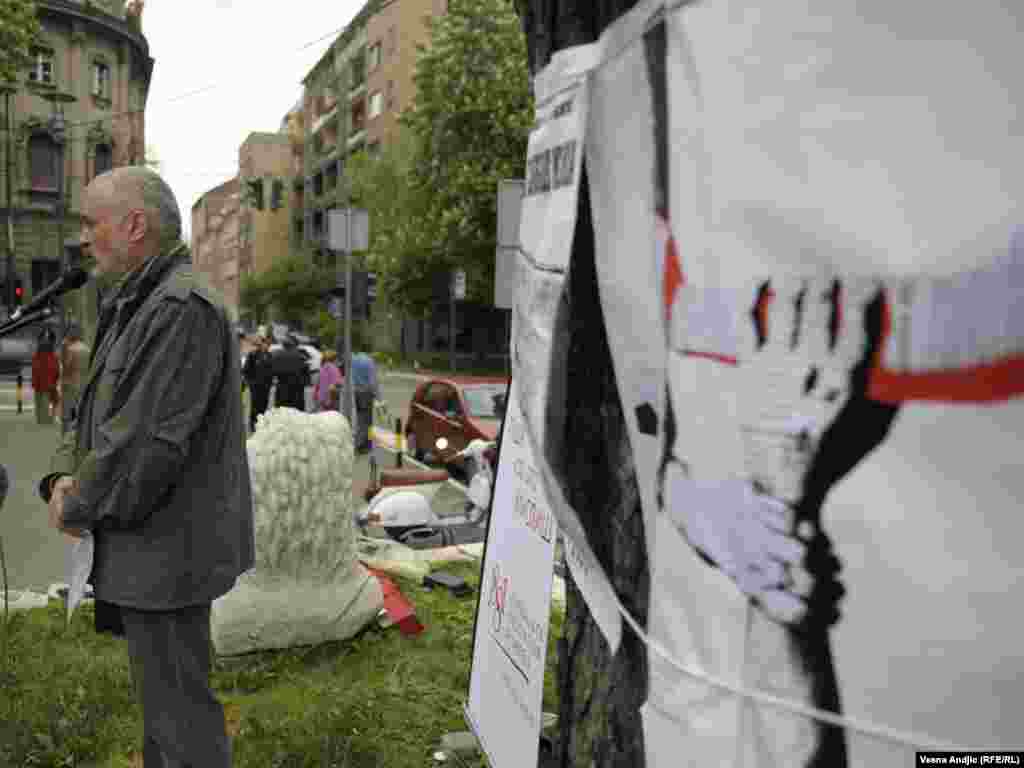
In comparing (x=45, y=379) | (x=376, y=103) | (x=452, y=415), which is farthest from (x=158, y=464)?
(x=376, y=103)

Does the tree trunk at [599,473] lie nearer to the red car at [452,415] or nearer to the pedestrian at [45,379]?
the red car at [452,415]

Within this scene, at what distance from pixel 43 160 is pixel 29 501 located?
38457mm

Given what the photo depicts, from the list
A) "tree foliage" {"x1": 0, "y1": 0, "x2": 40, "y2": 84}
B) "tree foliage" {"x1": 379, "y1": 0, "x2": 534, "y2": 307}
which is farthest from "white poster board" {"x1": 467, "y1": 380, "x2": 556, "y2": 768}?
"tree foliage" {"x1": 379, "y1": 0, "x2": 534, "y2": 307}

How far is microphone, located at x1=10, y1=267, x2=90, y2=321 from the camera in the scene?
3.32 meters

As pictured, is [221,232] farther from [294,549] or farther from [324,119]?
[294,549]

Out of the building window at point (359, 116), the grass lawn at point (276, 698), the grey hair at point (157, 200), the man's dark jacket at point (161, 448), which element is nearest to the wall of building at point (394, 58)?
the building window at point (359, 116)

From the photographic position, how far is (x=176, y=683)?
9.00 feet

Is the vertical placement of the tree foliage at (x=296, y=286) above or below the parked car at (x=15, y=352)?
above

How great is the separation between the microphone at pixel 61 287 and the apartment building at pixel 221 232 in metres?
111

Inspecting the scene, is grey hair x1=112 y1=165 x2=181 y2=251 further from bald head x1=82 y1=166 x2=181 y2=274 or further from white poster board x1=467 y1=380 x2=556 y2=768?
white poster board x1=467 y1=380 x2=556 y2=768

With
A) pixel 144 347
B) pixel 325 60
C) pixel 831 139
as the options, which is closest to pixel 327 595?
pixel 144 347

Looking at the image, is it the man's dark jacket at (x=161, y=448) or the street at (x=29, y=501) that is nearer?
the man's dark jacket at (x=161, y=448)

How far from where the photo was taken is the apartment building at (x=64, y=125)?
135ft

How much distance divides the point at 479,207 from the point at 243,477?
30.6 meters
